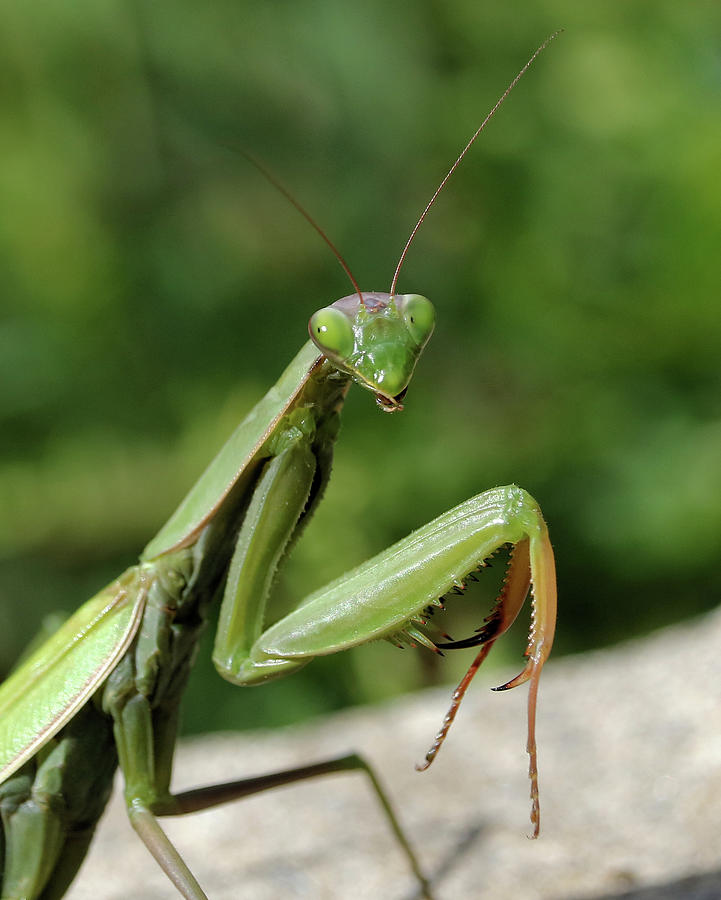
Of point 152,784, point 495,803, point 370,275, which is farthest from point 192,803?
point 370,275

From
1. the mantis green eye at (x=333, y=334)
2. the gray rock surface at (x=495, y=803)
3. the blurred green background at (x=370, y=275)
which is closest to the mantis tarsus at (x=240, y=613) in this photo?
the mantis green eye at (x=333, y=334)

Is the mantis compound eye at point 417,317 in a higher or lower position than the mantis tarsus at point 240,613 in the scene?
higher

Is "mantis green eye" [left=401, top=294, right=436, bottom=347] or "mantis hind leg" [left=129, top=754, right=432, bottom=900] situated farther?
"mantis hind leg" [left=129, top=754, right=432, bottom=900]

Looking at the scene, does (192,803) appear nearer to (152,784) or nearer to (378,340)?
(152,784)

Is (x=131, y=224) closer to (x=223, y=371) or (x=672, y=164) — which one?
(x=223, y=371)

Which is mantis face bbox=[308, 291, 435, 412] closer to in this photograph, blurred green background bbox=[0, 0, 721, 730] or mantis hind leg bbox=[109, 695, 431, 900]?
mantis hind leg bbox=[109, 695, 431, 900]

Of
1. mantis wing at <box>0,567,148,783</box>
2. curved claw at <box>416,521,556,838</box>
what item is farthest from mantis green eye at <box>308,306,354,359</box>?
mantis wing at <box>0,567,148,783</box>

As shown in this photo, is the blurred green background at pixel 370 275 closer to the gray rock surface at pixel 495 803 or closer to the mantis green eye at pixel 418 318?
the gray rock surface at pixel 495 803
